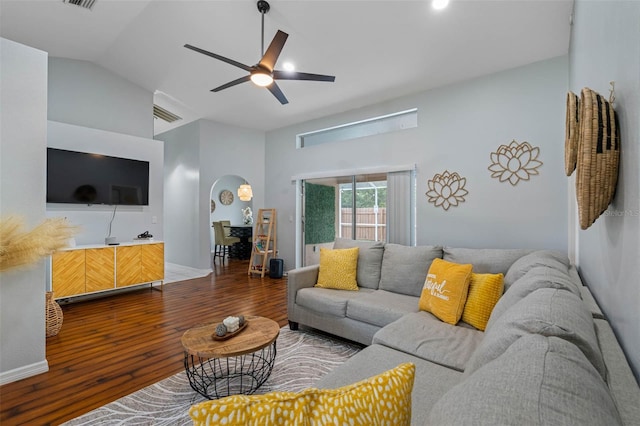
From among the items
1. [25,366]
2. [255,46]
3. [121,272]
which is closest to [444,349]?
[25,366]

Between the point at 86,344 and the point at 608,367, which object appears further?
the point at 86,344

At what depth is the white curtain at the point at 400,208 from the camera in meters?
4.57

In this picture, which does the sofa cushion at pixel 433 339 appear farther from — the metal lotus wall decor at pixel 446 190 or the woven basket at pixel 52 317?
the woven basket at pixel 52 317

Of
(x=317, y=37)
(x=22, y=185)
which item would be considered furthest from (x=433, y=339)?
(x=317, y=37)

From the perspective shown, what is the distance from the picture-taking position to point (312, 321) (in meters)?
2.98

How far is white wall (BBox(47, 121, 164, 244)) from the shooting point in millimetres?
4258

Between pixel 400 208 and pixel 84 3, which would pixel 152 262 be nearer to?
pixel 84 3

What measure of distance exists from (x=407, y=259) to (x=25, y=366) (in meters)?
3.43

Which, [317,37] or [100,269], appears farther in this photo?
[100,269]

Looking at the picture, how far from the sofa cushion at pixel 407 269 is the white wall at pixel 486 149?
1.42m

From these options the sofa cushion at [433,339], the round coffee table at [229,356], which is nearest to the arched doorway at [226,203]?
the round coffee table at [229,356]

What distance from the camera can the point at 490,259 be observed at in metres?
2.61

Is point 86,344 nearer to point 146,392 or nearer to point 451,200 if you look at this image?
point 146,392

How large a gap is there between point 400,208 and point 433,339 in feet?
9.78
